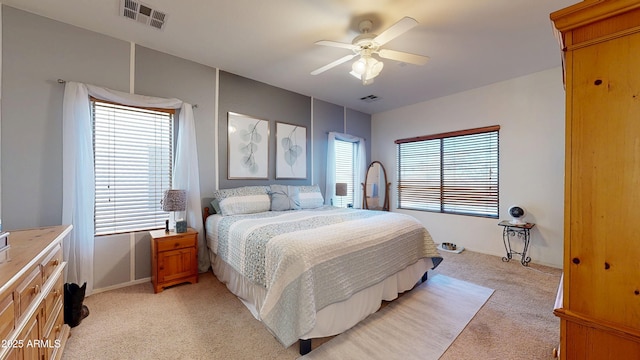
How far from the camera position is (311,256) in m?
1.76

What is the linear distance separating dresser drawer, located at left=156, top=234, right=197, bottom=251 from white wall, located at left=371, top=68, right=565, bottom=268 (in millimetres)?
4078

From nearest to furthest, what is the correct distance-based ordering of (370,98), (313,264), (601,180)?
(601,180) < (313,264) < (370,98)

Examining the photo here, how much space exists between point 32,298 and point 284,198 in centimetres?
251

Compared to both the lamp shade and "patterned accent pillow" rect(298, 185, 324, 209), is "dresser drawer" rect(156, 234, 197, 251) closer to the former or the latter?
the lamp shade

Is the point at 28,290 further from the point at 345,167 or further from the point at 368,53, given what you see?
the point at 345,167

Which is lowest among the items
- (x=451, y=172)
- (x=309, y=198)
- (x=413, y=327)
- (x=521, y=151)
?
(x=413, y=327)

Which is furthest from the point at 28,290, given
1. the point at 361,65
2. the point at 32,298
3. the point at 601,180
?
the point at 361,65

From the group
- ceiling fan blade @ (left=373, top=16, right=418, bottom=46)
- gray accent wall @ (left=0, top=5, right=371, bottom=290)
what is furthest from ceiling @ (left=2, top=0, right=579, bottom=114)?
ceiling fan blade @ (left=373, top=16, right=418, bottom=46)

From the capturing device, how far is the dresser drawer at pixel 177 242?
102 inches

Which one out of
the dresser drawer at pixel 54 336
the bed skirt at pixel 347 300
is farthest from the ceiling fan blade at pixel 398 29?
the dresser drawer at pixel 54 336

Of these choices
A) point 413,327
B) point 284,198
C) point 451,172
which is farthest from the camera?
point 451,172

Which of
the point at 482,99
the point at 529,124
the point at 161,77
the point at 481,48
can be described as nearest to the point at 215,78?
the point at 161,77

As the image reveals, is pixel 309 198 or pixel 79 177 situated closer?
pixel 79 177

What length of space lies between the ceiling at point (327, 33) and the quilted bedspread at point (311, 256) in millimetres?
1974
